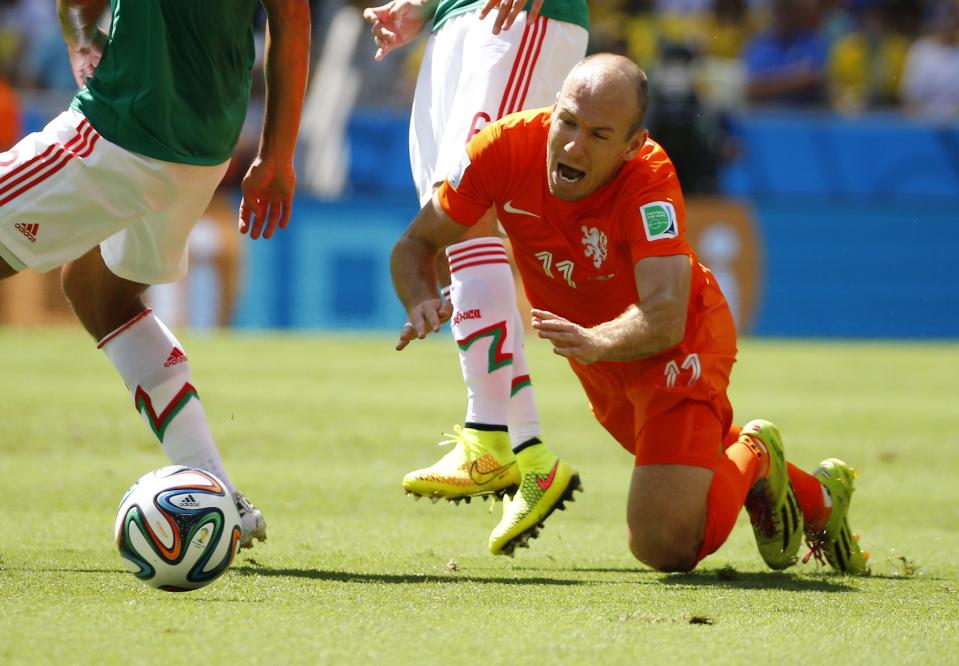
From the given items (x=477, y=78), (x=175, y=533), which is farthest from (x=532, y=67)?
(x=175, y=533)

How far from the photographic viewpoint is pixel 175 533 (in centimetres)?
401

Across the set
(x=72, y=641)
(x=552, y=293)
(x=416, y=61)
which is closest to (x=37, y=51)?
(x=416, y=61)

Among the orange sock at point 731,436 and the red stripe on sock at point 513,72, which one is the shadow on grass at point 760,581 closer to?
the orange sock at point 731,436

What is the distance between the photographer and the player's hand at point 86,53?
493 cm

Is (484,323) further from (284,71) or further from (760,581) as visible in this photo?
(760,581)

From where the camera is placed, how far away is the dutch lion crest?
185 inches

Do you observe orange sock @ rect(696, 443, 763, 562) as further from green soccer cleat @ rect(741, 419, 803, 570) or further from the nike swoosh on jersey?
the nike swoosh on jersey

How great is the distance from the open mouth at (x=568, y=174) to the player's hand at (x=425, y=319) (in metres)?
0.55

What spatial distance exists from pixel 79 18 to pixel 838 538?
10.1 ft

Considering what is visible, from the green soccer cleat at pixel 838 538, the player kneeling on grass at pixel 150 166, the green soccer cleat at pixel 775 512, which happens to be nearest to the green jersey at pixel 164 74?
the player kneeling on grass at pixel 150 166

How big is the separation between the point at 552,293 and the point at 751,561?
1169mm

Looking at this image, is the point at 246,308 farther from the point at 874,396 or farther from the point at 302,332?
the point at 874,396

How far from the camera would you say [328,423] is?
864 centimetres

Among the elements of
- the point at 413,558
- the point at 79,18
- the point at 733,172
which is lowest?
the point at 413,558
